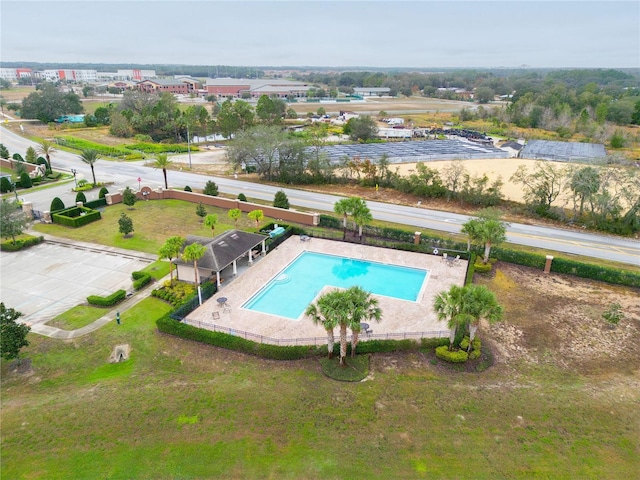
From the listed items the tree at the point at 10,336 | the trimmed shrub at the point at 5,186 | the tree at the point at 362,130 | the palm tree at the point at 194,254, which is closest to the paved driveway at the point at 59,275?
the tree at the point at 10,336

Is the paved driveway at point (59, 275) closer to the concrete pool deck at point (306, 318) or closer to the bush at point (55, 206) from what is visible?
the bush at point (55, 206)

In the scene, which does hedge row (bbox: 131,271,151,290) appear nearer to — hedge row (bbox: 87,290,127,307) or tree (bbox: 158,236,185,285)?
hedge row (bbox: 87,290,127,307)

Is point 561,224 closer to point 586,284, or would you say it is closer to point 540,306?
point 586,284

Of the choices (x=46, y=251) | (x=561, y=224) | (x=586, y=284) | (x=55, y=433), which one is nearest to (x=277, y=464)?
(x=55, y=433)

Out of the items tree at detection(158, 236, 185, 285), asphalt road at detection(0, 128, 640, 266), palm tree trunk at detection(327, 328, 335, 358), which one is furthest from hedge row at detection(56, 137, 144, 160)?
palm tree trunk at detection(327, 328, 335, 358)

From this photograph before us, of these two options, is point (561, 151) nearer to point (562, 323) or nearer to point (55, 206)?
point (562, 323)

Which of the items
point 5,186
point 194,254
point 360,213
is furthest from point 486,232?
point 5,186
